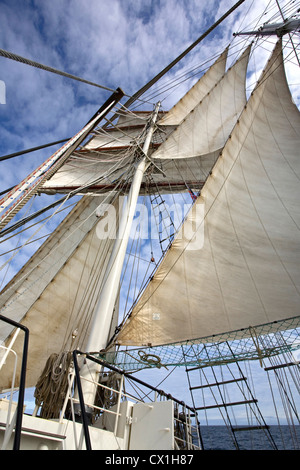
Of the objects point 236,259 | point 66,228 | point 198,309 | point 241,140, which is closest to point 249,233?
point 236,259

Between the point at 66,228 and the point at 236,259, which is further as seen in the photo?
the point at 66,228

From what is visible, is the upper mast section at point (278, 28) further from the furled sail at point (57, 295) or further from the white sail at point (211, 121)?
the furled sail at point (57, 295)

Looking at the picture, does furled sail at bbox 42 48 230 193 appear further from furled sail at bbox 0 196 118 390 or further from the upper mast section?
furled sail at bbox 0 196 118 390

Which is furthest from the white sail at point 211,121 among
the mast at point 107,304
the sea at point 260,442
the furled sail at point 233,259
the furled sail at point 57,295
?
the sea at point 260,442

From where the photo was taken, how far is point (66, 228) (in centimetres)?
1373

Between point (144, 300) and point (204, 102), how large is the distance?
42.9 ft

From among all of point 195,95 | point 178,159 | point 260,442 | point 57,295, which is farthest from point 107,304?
point 260,442

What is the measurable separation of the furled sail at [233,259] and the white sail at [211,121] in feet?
13.1

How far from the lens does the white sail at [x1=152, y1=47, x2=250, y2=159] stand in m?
13.1

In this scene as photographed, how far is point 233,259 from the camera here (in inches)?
255

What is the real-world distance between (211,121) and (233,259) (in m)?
10.7

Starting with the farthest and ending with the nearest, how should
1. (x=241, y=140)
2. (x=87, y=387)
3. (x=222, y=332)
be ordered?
(x=241, y=140) < (x=222, y=332) < (x=87, y=387)
